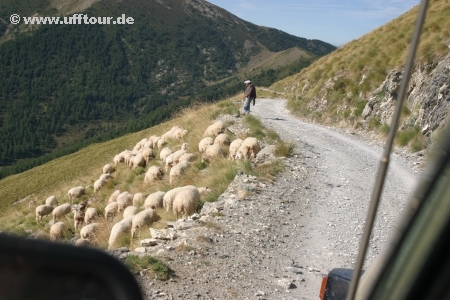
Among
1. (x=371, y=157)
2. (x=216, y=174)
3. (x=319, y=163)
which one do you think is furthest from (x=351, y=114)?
(x=216, y=174)

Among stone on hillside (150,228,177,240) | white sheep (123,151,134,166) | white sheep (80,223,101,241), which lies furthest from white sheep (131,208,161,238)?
white sheep (123,151,134,166)

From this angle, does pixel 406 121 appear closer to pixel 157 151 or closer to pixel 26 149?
pixel 157 151

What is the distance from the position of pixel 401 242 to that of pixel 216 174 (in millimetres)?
10937

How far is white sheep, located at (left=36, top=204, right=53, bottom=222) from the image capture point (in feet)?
72.9

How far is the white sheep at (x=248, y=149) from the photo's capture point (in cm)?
1356

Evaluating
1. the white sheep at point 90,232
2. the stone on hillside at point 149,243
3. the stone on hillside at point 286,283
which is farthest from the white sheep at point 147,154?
the stone on hillside at point 286,283

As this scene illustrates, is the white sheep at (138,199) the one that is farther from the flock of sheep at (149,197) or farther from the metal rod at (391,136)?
the metal rod at (391,136)

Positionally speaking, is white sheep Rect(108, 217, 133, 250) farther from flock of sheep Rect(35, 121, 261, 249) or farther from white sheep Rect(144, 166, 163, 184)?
white sheep Rect(144, 166, 163, 184)

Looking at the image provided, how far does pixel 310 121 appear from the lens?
993 inches

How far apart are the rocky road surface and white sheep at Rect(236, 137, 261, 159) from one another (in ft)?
4.12

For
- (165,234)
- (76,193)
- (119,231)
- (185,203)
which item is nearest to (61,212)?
(76,193)

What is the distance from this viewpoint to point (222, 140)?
15.6m

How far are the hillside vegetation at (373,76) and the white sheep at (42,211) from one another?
49.4ft

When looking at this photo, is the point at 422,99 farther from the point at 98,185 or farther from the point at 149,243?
the point at 98,185
